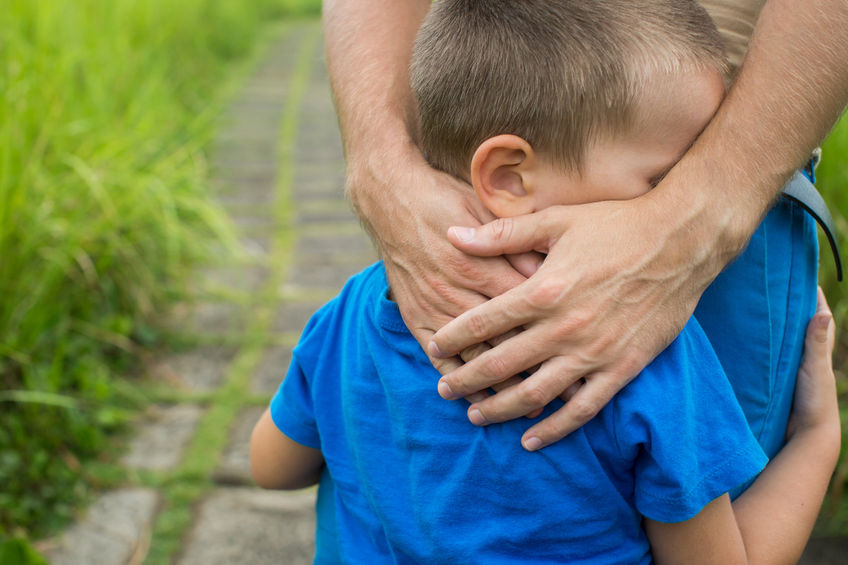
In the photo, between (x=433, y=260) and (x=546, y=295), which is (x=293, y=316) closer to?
(x=433, y=260)

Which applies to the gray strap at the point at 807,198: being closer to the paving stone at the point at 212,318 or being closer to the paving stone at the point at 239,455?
the paving stone at the point at 239,455

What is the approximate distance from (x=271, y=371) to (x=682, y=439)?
2.20 meters

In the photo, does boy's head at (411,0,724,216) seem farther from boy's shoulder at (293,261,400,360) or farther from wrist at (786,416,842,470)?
wrist at (786,416,842,470)

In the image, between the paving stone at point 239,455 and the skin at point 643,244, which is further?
the paving stone at point 239,455

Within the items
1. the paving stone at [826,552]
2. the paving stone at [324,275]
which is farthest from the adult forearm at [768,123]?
the paving stone at [324,275]

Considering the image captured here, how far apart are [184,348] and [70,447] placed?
2.40 feet

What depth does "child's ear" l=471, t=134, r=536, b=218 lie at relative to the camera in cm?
109

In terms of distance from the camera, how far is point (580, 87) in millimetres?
1058

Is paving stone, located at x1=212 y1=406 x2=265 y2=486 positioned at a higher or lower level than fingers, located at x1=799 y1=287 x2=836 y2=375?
lower

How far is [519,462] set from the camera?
1.11 meters

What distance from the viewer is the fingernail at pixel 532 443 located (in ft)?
3.58

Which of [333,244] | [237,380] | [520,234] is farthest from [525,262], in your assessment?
[333,244]

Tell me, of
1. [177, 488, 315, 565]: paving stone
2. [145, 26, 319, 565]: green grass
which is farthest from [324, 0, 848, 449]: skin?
[145, 26, 319, 565]: green grass

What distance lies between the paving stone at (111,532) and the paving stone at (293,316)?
1.03 m
